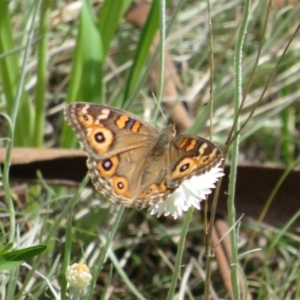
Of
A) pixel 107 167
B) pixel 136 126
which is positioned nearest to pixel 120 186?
pixel 107 167

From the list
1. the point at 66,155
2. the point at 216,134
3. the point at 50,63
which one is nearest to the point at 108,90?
the point at 50,63

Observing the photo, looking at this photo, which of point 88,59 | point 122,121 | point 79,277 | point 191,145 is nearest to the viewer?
point 79,277

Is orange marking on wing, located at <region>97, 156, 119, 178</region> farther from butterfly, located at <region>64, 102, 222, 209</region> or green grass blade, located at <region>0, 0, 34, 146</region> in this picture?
green grass blade, located at <region>0, 0, 34, 146</region>

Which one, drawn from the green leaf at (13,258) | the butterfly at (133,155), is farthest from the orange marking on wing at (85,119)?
the green leaf at (13,258)

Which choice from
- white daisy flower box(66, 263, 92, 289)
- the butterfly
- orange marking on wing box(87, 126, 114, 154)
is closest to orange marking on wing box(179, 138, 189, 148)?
the butterfly

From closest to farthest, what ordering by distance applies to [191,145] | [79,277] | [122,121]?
[79,277] → [191,145] → [122,121]

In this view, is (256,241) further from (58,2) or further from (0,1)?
(58,2)

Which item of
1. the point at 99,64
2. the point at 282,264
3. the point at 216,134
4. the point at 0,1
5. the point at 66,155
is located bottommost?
the point at 282,264

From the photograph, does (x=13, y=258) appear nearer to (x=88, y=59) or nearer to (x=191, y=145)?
(x=191, y=145)
